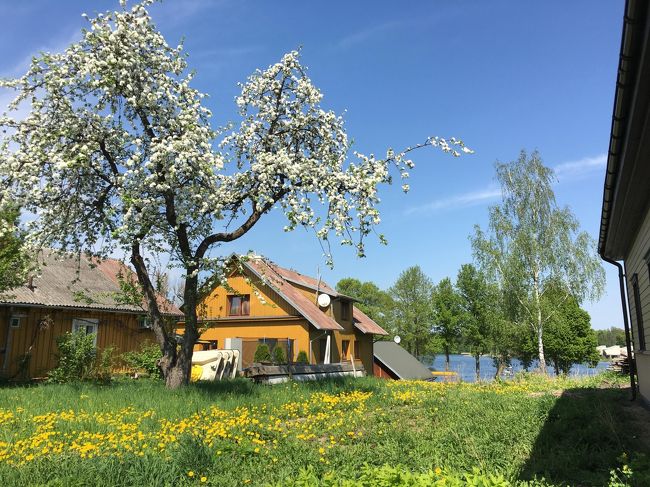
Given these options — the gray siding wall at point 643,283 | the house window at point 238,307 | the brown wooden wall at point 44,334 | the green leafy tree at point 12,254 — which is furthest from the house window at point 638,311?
the house window at point 238,307

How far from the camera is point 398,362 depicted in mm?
41906

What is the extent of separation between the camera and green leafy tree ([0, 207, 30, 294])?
1230cm

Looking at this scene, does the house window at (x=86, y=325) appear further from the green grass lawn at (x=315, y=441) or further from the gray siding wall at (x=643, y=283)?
the gray siding wall at (x=643, y=283)

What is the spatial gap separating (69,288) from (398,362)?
30148 mm

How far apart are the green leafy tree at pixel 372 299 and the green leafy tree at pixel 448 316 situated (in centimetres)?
1203

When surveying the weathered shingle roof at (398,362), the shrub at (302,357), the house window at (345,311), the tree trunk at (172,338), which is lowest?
the weathered shingle roof at (398,362)

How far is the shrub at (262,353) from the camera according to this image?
24062 millimetres

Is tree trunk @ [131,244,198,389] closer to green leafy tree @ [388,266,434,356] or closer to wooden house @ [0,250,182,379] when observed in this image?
wooden house @ [0,250,182,379]

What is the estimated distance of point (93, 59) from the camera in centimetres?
1154

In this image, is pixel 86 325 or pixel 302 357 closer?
pixel 86 325

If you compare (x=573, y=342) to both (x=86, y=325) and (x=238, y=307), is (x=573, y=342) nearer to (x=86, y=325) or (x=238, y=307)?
(x=238, y=307)

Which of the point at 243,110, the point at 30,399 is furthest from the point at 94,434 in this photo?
the point at 243,110

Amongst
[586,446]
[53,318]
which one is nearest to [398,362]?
[53,318]

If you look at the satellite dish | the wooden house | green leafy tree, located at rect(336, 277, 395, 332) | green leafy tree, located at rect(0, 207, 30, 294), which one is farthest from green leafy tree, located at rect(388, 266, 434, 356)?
green leafy tree, located at rect(0, 207, 30, 294)
